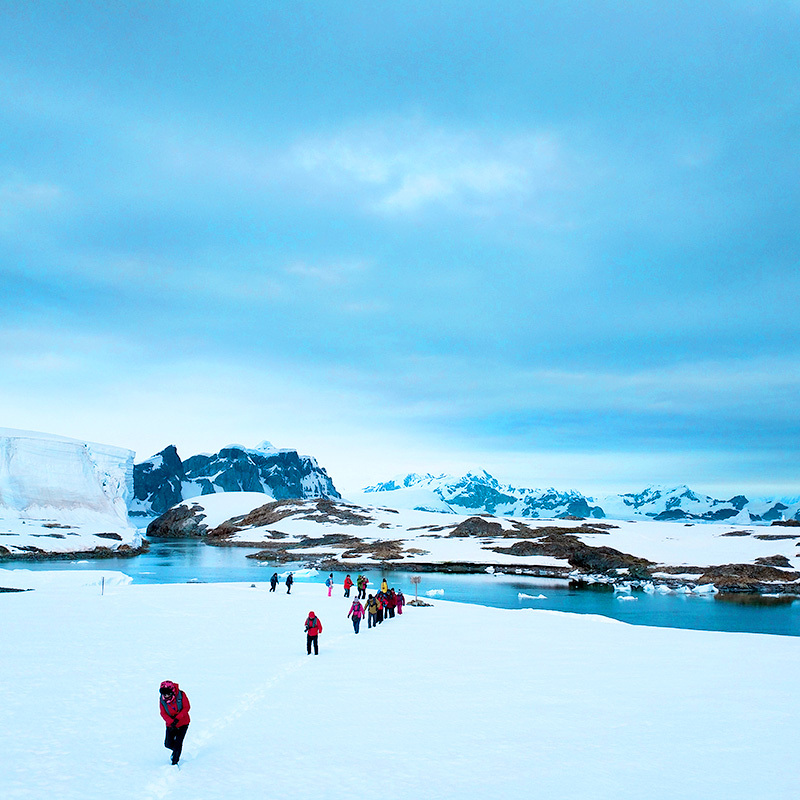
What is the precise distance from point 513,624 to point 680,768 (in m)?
24.6

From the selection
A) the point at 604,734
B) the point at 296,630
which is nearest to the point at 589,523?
the point at 296,630

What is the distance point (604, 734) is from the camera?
14.9 meters

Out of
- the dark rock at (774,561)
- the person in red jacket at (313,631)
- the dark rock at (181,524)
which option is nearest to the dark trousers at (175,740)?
the person in red jacket at (313,631)

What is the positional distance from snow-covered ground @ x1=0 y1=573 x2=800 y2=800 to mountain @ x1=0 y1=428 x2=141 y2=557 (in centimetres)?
9320

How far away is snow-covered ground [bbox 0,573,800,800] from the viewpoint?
11.8 m

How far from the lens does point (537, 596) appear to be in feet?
211

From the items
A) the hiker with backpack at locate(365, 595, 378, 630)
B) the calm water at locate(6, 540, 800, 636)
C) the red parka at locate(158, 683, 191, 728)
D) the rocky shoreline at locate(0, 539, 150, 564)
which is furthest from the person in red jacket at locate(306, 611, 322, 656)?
the rocky shoreline at locate(0, 539, 150, 564)

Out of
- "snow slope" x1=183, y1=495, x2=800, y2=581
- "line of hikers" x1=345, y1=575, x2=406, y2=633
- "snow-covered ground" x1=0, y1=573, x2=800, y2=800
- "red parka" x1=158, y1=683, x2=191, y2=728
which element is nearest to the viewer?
"snow-covered ground" x1=0, y1=573, x2=800, y2=800

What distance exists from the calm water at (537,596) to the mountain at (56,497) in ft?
63.2

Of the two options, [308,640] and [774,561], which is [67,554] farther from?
[774,561]

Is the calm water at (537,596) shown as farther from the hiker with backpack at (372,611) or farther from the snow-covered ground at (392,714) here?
the hiker with backpack at (372,611)

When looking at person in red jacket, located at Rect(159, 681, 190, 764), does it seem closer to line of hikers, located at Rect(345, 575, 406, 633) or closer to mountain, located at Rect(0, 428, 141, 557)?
line of hikers, located at Rect(345, 575, 406, 633)

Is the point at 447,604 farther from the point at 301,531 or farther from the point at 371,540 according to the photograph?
the point at 301,531

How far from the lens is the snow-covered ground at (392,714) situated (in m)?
11.8
